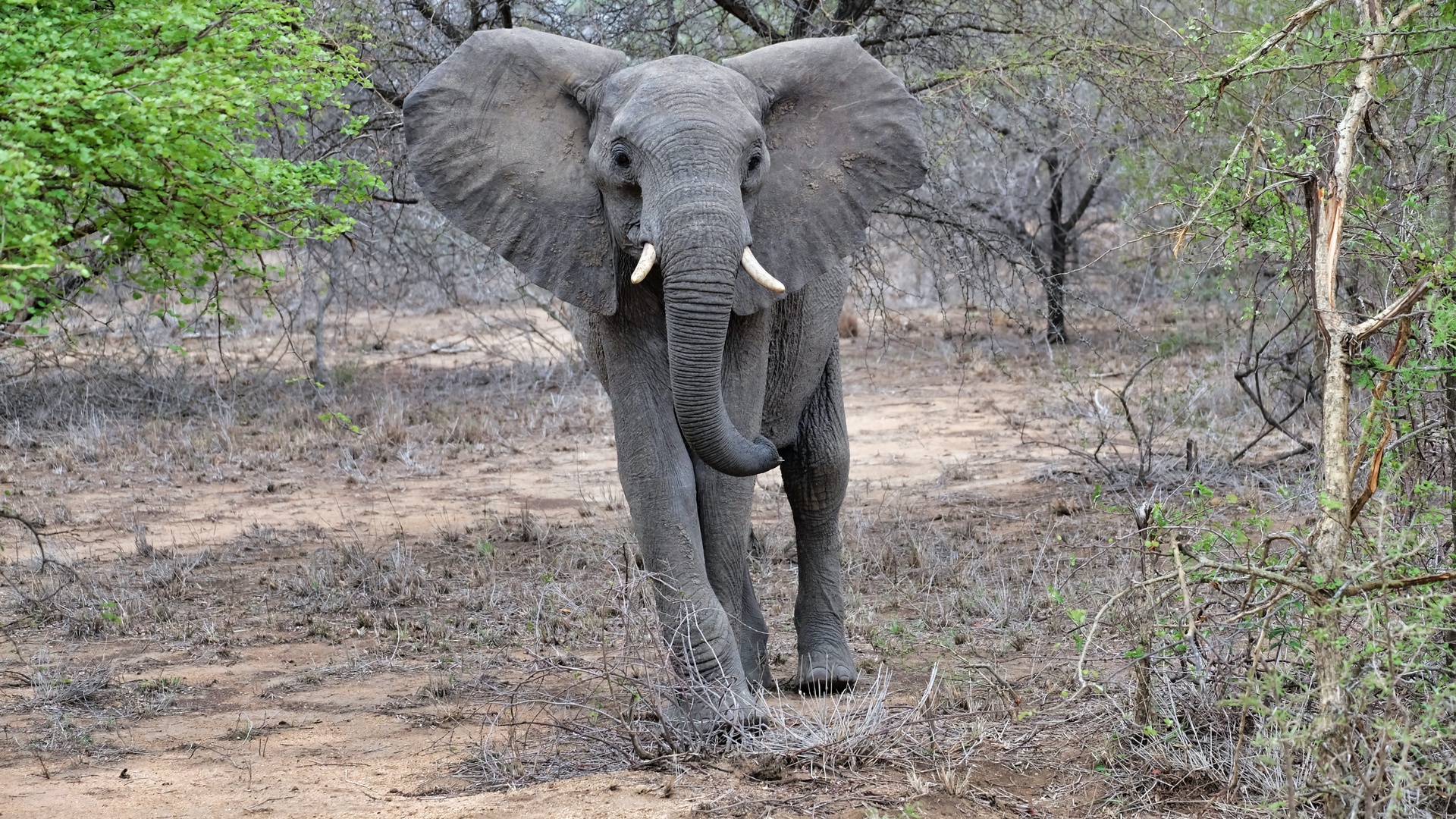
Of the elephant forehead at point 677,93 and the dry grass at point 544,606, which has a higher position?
the elephant forehead at point 677,93

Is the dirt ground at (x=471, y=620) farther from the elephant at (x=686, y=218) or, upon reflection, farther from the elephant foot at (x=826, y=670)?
the elephant at (x=686, y=218)

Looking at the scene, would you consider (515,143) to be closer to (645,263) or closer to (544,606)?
(645,263)

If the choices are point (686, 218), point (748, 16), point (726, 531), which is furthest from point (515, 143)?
point (748, 16)

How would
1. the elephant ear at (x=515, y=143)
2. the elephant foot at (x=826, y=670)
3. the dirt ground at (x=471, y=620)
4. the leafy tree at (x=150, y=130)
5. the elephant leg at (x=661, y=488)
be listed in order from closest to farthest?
the leafy tree at (x=150, y=130), the dirt ground at (x=471, y=620), the elephant leg at (x=661, y=488), the elephant ear at (x=515, y=143), the elephant foot at (x=826, y=670)

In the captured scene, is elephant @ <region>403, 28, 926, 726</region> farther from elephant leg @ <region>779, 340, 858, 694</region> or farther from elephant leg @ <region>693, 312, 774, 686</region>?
elephant leg @ <region>779, 340, 858, 694</region>

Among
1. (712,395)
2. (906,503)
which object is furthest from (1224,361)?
(712,395)

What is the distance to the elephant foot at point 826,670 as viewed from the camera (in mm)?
5852

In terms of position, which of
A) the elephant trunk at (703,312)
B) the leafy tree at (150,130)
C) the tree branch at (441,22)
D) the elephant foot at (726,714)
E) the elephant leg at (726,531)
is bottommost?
the elephant foot at (726,714)

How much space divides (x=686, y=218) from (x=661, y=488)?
40.2 inches

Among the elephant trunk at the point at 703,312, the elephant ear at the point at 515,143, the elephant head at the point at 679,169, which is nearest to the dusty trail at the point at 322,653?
the elephant trunk at the point at 703,312

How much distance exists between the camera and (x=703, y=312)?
15.2 ft

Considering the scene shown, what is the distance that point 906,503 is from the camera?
9602mm

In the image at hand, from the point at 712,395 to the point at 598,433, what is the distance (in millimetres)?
7797

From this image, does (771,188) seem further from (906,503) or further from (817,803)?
(906,503)
